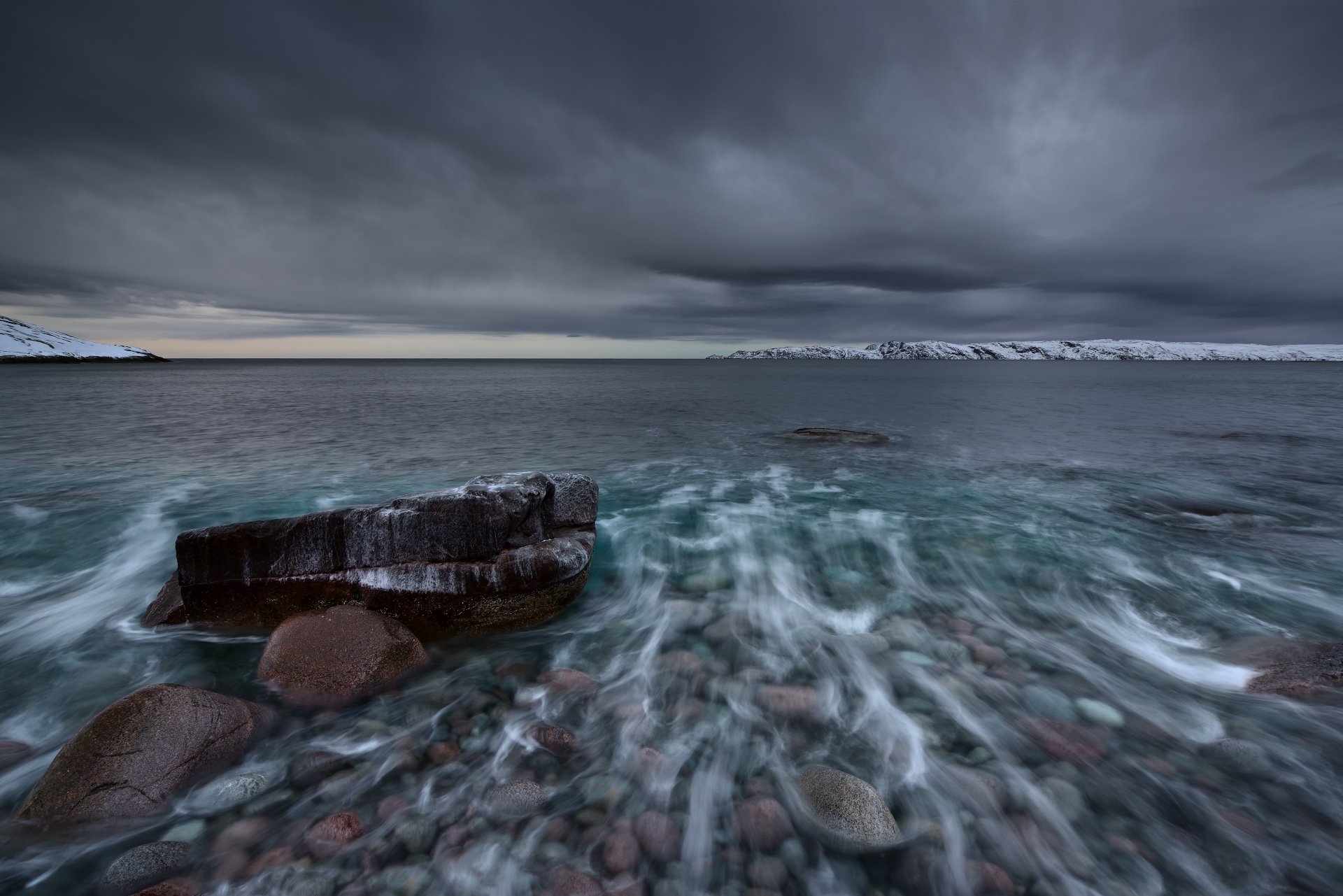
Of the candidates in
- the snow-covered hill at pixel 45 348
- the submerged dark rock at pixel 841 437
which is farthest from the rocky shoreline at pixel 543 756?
the snow-covered hill at pixel 45 348

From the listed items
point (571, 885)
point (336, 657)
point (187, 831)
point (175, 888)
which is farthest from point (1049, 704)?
point (187, 831)

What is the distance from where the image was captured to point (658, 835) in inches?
164

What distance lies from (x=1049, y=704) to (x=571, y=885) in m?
5.20

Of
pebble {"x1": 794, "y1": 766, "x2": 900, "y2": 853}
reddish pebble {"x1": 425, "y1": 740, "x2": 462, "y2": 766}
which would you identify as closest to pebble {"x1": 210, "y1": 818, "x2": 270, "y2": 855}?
reddish pebble {"x1": 425, "y1": 740, "x2": 462, "y2": 766}

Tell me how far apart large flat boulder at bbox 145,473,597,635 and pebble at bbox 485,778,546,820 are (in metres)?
2.86

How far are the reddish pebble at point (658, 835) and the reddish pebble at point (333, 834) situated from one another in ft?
7.20

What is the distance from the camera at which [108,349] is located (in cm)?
18338

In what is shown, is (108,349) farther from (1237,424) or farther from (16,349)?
(1237,424)

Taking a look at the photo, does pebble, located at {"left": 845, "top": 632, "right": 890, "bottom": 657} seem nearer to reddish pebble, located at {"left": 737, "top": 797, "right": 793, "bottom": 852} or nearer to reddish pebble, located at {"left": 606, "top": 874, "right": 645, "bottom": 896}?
reddish pebble, located at {"left": 737, "top": 797, "right": 793, "bottom": 852}

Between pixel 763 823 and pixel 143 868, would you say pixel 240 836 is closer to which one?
pixel 143 868

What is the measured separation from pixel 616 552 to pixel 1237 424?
38674mm

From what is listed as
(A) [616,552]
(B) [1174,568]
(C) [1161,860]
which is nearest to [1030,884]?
(C) [1161,860]

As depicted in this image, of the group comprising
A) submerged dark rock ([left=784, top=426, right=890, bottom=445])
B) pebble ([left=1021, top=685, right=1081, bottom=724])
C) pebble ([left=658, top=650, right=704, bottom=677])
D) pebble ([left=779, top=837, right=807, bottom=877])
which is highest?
pebble ([left=1021, top=685, right=1081, bottom=724])

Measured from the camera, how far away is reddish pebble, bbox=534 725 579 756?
16.6 ft
